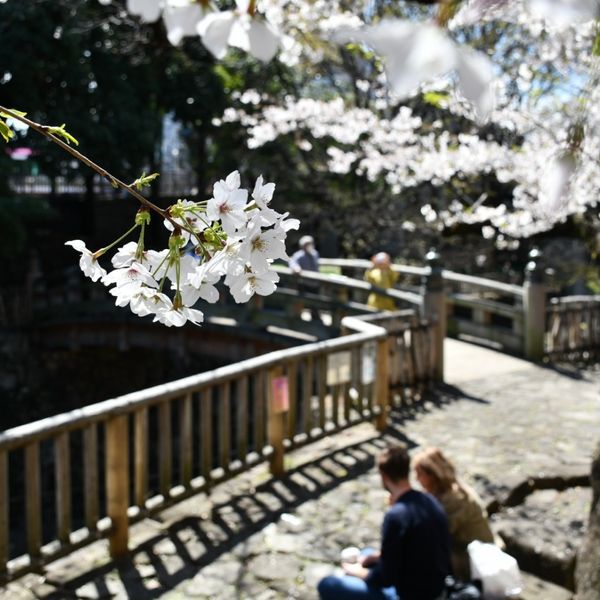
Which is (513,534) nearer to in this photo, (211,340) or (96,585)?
(96,585)

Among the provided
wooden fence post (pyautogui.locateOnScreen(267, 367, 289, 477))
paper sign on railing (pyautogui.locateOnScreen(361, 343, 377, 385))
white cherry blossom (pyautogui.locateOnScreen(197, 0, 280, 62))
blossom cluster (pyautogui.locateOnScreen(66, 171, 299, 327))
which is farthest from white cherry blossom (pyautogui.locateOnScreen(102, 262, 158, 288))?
paper sign on railing (pyautogui.locateOnScreen(361, 343, 377, 385))

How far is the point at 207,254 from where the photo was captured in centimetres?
158

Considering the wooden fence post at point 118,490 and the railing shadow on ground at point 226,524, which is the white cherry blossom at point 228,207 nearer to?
the railing shadow on ground at point 226,524

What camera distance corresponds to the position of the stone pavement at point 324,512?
5.17 meters

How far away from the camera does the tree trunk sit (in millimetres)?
4279

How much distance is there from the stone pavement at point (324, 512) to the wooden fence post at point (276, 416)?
0.44 feet

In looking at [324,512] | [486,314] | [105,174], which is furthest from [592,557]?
[486,314]

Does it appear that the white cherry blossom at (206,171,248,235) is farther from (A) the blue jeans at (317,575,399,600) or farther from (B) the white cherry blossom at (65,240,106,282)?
(A) the blue jeans at (317,575,399,600)

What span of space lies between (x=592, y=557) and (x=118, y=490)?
9.40 ft

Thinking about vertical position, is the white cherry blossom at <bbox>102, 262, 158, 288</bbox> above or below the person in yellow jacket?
above

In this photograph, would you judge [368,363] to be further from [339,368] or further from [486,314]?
[486,314]

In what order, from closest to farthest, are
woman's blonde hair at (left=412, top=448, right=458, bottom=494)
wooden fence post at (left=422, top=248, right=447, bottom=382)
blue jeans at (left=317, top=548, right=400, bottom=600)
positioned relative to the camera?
blue jeans at (left=317, top=548, right=400, bottom=600) → woman's blonde hair at (left=412, top=448, right=458, bottom=494) → wooden fence post at (left=422, top=248, right=447, bottom=382)

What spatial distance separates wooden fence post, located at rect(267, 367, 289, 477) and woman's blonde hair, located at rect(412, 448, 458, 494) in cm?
222

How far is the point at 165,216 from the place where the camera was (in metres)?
1.47
